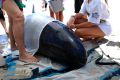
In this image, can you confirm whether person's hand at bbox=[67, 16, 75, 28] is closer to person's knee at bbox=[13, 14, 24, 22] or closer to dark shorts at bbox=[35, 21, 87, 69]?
dark shorts at bbox=[35, 21, 87, 69]

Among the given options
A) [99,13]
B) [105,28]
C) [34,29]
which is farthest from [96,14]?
[34,29]

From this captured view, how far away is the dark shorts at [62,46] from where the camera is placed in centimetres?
233

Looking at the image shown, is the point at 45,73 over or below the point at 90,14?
below

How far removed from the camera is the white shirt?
2.62 metres

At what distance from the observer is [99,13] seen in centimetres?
285

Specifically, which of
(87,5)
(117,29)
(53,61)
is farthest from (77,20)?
(53,61)

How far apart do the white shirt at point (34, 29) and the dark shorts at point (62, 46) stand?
2.0 inches

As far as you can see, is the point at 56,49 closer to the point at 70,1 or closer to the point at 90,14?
the point at 90,14

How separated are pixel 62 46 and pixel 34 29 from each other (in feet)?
1.39

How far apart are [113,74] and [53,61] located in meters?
0.57

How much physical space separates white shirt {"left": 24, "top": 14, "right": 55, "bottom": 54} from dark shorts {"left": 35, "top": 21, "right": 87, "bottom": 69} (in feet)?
0.17

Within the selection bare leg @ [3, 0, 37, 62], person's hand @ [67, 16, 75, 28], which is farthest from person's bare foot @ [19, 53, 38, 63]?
person's hand @ [67, 16, 75, 28]

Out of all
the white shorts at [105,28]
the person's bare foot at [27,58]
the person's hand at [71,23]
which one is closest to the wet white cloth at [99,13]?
the white shorts at [105,28]

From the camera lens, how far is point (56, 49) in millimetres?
2436
